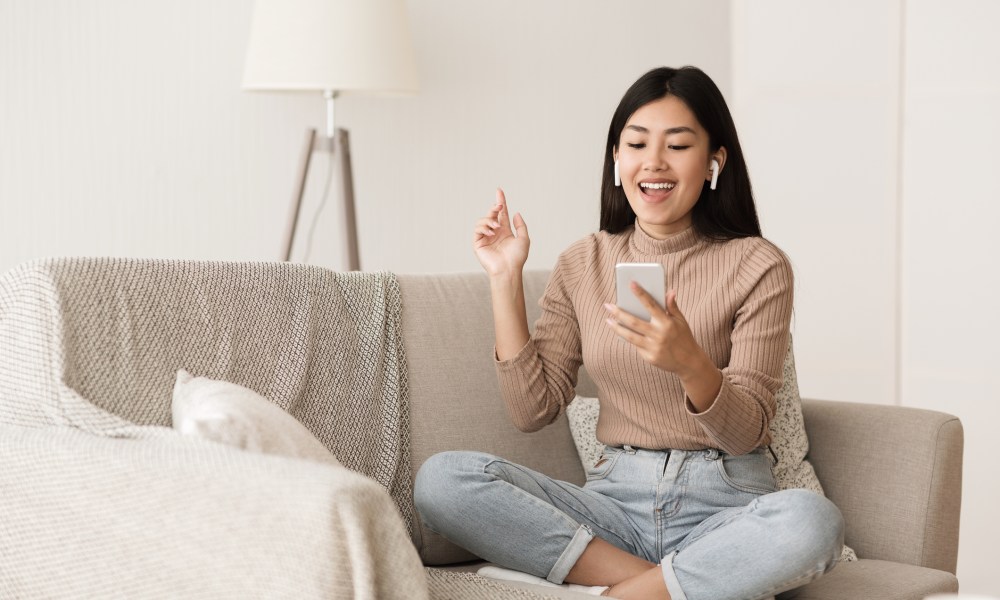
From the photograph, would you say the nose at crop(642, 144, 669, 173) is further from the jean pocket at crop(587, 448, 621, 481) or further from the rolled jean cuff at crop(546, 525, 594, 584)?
the rolled jean cuff at crop(546, 525, 594, 584)

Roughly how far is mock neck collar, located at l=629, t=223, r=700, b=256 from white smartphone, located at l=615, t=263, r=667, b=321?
0.36 metres

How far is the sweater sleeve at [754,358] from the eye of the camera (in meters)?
1.59

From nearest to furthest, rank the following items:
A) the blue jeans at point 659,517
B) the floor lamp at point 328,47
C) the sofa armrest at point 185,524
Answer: the sofa armrest at point 185,524, the blue jeans at point 659,517, the floor lamp at point 328,47

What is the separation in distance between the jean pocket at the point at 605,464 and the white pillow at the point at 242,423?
0.52 metres

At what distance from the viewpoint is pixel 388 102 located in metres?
3.28

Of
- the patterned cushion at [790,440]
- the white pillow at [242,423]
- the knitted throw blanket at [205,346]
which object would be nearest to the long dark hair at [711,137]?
the patterned cushion at [790,440]

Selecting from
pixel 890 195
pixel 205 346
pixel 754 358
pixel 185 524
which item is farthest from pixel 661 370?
pixel 890 195

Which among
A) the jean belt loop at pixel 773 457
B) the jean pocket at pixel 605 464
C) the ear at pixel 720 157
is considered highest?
the ear at pixel 720 157

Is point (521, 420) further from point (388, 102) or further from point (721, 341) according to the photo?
point (388, 102)

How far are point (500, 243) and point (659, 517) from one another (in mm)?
553

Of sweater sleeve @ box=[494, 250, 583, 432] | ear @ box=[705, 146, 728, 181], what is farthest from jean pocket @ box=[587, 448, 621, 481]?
ear @ box=[705, 146, 728, 181]

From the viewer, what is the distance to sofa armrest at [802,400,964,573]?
178 centimetres

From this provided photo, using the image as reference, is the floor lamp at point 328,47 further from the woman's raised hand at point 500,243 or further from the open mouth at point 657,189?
the open mouth at point 657,189

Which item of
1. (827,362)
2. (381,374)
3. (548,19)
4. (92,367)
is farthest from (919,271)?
(92,367)
